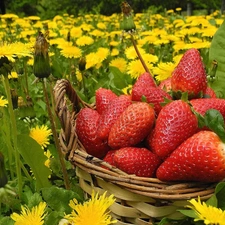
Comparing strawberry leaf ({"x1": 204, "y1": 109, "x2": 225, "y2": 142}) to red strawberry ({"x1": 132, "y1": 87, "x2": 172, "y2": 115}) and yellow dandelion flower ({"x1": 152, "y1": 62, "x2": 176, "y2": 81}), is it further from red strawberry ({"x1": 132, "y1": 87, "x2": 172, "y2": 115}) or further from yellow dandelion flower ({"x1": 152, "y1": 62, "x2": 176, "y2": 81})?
yellow dandelion flower ({"x1": 152, "y1": 62, "x2": 176, "y2": 81})

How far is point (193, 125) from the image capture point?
128 centimetres

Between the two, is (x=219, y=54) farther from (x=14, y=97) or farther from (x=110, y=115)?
(x=14, y=97)

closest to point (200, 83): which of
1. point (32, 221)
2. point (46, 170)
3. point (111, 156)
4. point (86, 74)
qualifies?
point (111, 156)

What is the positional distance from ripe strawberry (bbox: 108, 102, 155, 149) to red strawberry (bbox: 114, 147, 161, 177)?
42 mm

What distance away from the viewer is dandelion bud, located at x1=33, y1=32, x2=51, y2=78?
1.26 metres

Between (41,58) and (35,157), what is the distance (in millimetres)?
355

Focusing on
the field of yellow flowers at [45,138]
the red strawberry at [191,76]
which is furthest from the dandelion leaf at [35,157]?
the red strawberry at [191,76]

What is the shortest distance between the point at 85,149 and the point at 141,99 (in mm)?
235

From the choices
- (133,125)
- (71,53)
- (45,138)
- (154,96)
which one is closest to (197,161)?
(133,125)

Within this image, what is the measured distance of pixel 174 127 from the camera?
1261 mm

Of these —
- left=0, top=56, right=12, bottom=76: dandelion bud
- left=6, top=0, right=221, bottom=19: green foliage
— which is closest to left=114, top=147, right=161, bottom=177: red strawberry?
left=0, top=56, right=12, bottom=76: dandelion bud

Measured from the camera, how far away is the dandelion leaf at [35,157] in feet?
4.73

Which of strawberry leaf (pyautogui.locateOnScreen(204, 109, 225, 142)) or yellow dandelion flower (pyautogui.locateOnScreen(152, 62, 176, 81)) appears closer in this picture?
strawberry leaf (pyautogui.locateOnScreen(204, 109, 225, 142))

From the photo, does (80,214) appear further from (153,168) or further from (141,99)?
(141,99)
